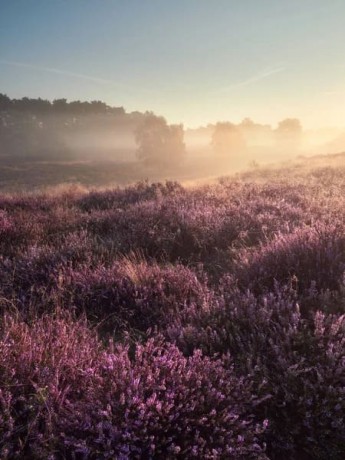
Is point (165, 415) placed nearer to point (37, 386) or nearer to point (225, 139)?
point (37, 386)

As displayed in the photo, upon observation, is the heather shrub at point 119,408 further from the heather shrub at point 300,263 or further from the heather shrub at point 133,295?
the heather shrub at point 300,263

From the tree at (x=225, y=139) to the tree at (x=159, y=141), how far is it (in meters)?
15.6

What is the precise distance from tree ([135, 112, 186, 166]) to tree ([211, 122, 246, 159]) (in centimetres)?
1560

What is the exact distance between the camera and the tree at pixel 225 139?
3396 inches

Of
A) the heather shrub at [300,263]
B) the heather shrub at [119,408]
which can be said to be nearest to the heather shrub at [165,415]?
the heather shrub at [119,408]

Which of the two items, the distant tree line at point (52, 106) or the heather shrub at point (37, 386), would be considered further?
the distant tree line at point (52, 106)

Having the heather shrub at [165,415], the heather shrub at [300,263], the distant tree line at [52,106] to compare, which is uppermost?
the distant tree line at [52,106]

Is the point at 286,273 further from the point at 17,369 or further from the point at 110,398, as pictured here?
the point at 17,369

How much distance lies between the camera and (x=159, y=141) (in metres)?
70.4

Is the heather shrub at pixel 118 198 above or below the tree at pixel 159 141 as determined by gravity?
below

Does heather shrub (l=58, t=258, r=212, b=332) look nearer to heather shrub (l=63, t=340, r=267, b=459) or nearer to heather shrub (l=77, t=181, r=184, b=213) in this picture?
heather shrub (l=63, t=340, r=267, b=459)

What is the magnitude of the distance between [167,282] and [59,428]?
1944mm

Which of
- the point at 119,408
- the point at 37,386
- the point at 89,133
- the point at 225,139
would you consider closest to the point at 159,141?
the point at 225,139

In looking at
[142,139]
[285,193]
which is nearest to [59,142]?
[142,139]
